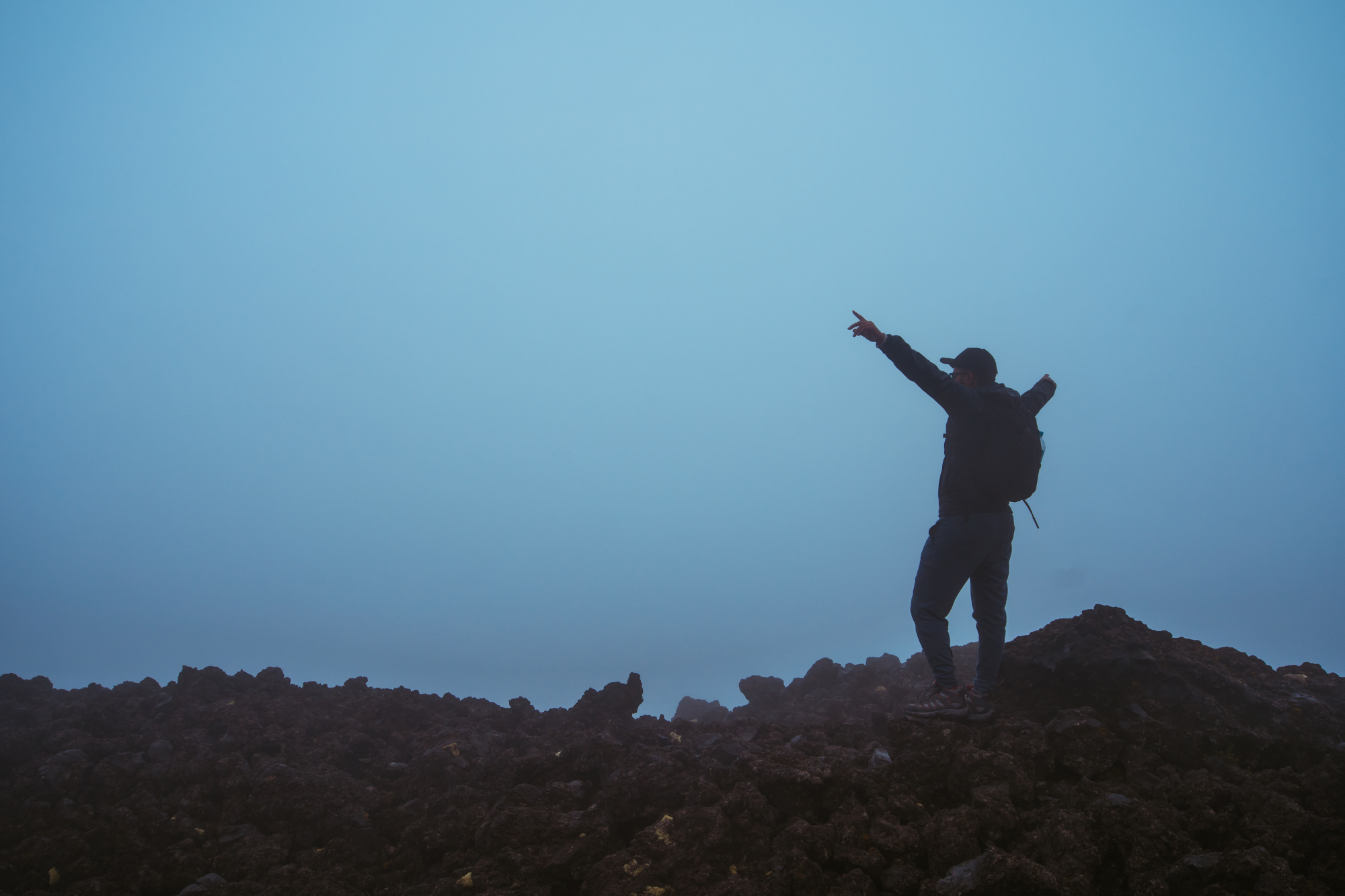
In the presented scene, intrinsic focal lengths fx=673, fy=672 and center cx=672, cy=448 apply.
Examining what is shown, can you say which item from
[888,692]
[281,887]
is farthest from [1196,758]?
[281,887]

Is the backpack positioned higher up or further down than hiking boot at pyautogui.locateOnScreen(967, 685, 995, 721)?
higher up

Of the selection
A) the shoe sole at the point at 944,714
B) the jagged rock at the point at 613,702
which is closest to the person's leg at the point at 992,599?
the shoe sole at the point at 944,714

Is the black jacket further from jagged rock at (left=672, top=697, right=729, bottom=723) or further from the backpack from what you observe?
jagged rock at (left=672, top=697, right=729, bottom=723)

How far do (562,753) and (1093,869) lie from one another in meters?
3.85

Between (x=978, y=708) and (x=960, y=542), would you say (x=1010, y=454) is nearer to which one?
(x=960, y=542)

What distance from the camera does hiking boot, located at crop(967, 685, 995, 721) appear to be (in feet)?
17.4

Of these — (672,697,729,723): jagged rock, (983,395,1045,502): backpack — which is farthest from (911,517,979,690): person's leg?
(672,697,729,723): jagged rock

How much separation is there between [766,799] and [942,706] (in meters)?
1.89

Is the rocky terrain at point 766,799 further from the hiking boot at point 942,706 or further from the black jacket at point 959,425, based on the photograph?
the black jacket at point 959,425

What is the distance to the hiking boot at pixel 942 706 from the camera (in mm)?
5316

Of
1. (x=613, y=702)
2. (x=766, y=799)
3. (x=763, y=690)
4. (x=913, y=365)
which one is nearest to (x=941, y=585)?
(x=913, y=365)

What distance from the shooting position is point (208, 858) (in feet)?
15.5

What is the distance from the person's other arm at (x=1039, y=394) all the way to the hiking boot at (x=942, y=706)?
7.97 ft

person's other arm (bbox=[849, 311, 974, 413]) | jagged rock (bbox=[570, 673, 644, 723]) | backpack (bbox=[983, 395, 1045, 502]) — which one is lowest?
jagged rock (bbox=[570, 673, 644, 723])
